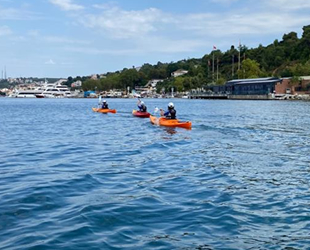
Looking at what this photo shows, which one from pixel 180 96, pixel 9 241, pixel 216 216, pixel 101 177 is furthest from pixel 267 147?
pixel 180 96

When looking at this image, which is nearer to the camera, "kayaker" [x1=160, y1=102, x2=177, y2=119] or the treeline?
"kayaker" [x1=160, y1=102, x2=177, y2=119]

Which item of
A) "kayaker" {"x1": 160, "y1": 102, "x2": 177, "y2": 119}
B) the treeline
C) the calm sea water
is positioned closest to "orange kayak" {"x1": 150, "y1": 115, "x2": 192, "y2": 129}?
"kayaker" {"x1": 160, "y1": 102, "x2": 177, "y2": 119}

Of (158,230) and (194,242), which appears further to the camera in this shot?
(158,230)

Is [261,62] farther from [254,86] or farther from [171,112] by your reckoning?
[171,112]

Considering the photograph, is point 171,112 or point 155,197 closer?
point 155,197

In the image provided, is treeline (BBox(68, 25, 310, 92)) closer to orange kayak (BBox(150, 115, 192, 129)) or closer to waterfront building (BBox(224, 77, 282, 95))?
waterfront building (BBox(224, 77, 282, 95))

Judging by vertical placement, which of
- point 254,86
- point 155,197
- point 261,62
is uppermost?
point 261,62

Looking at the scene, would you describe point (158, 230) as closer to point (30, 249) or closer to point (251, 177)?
point (30, 249)

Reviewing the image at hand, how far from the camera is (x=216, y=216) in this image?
10.4 metres

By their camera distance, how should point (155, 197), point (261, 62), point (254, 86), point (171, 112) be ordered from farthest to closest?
point (261, 62) → point (254, 86) → point (171, 112) → point (155, 197)

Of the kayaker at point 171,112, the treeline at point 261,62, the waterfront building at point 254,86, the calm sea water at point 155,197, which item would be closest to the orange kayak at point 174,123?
the kayaker at point 171,112

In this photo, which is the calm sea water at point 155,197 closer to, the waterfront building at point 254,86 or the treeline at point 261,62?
the waterfront building at point 254,86

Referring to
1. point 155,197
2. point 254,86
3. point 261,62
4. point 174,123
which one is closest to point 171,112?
point 174,123

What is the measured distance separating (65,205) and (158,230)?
3148 millimetres
